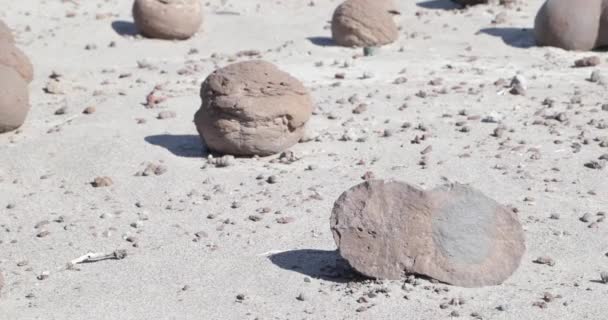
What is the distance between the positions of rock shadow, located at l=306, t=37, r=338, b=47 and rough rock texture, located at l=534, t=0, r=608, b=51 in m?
2.30

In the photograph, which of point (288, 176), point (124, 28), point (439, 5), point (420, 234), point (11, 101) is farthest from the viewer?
point (439, 5)

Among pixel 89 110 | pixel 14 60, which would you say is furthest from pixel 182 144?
pixel 14 60

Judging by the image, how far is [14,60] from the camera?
31.5 ft

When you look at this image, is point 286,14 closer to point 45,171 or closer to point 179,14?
point 179,14

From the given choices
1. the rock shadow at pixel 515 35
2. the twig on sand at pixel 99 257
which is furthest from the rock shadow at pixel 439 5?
the twig on sand at pixel 99 257

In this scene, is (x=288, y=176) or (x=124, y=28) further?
(x=124, y=28)

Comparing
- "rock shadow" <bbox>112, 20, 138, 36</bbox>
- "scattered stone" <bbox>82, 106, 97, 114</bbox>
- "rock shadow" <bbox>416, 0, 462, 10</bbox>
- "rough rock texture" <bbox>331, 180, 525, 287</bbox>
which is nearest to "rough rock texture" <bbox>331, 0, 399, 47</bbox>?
"rock shadow" <bbox>416, 0, 462, 10</bbox>

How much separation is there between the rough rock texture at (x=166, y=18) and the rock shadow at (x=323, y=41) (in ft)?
4.38

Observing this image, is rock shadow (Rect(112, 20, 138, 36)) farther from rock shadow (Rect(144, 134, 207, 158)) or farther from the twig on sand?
the twig on sand

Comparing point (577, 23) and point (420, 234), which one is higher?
point (420, 234)

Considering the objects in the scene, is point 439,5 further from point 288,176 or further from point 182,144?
point 288,176

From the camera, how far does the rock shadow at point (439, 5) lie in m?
13.1

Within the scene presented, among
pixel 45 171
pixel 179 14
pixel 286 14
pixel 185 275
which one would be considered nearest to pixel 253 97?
pixel 45 171

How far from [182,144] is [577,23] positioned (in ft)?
15.0
